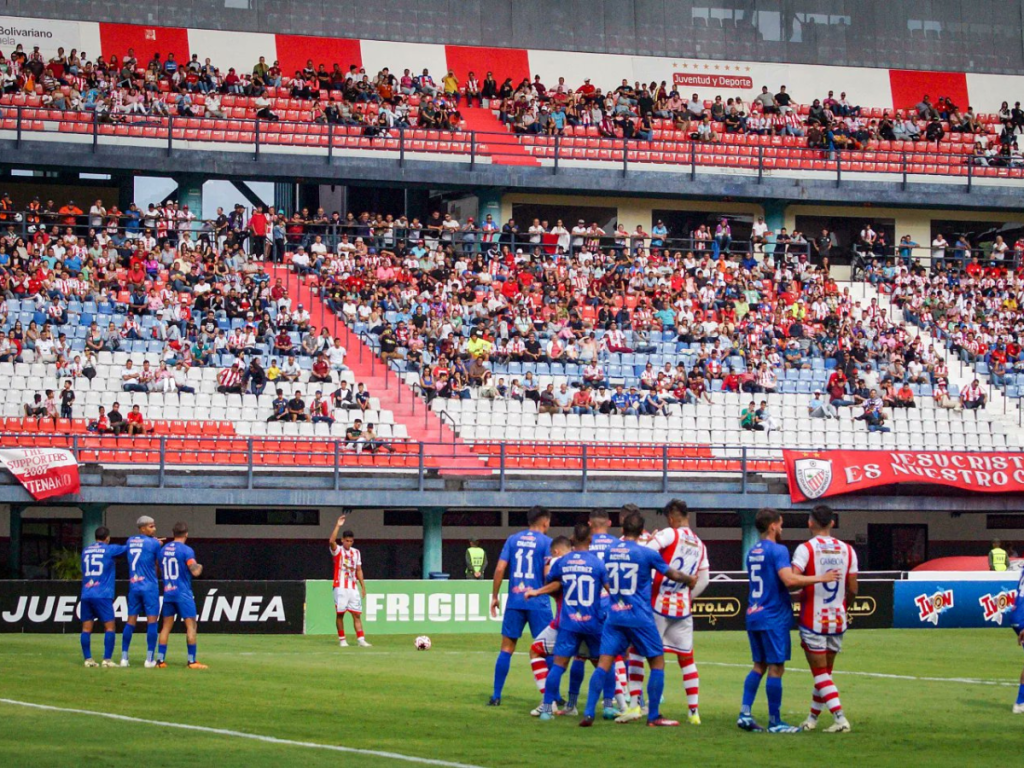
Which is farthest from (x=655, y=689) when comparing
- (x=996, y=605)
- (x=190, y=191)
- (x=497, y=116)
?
(x=497, y=116)

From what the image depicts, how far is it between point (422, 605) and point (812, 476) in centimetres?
1018

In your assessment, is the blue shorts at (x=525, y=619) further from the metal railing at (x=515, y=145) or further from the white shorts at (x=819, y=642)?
the metal railing at (x=515, y=145)

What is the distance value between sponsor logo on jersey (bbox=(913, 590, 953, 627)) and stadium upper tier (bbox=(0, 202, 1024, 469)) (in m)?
5.86

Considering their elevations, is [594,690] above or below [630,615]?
below

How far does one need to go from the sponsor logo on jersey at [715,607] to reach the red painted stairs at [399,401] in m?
5.99

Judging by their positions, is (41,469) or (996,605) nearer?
(41,469)

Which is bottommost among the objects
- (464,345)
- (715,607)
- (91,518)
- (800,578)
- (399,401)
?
(715,607)

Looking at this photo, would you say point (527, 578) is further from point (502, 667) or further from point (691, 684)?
point (691, 684)

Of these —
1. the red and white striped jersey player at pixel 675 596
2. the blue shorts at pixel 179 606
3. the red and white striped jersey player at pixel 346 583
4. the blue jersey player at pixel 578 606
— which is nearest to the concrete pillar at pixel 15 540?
the red and white striped jersey player at pixel 346 583

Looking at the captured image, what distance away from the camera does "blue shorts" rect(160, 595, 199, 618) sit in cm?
1912

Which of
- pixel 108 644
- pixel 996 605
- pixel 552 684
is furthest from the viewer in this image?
pixel 996 605

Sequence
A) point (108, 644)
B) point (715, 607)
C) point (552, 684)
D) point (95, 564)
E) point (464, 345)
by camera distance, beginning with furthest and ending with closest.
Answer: point (464, 345) → point (715, 607) → point (95, 564) → point (108, 644) → point (552, 684)

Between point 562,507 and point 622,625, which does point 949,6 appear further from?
point 622,625

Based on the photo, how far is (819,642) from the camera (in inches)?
520
